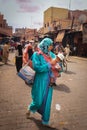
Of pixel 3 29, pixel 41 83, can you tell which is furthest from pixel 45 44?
pixel 3 29

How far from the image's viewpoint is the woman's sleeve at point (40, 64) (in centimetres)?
503

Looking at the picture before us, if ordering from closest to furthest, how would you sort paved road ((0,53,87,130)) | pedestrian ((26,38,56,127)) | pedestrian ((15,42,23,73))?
pedestrian ((26,38,56,127)) → paved road ((0,53,87,130)) → pedestrian ((15,42,23,73))

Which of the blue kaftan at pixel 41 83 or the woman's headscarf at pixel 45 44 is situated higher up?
the woman's headscarf at pixel 45 44

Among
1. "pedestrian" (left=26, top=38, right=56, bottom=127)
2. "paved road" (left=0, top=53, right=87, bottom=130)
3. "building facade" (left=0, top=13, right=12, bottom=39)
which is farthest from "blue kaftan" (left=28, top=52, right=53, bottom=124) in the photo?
"building facade" (left=0, top=13, right=12, bottom=39)

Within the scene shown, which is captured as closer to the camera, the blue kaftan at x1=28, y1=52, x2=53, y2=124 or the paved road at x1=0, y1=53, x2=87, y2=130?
the blue kaftan at x1=28, y1=52, x2=53, y2=124

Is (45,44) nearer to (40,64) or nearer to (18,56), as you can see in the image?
(40,64)

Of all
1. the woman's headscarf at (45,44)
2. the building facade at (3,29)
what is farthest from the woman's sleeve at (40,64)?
the building facade at (3,29)

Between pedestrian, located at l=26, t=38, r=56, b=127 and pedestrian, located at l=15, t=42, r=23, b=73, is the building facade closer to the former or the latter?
pedestrian, located at l=15, t=42, r=23, b=73

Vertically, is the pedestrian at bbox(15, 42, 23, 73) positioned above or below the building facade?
below

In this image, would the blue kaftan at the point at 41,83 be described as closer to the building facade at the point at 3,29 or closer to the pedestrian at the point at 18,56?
the pedestrian at the point at 18,56

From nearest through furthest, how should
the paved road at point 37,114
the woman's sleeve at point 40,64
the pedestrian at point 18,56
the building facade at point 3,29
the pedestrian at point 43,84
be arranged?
the woman's sleeve at point 40,64 < the pedestrian at point 43,84 < the paved road at point 37,114 < the pedestrian at point 18,56 < the building facade at point 3,29

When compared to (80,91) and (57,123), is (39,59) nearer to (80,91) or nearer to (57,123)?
(57,123)

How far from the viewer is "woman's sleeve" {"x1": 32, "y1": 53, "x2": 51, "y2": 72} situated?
5025 millimetres

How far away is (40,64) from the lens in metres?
5.12
